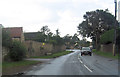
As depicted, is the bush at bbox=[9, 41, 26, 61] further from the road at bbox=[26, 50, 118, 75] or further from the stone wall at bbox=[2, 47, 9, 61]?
the road at bbox=[26, 50, 118, 75]

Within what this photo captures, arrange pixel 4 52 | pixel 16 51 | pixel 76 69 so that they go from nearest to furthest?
1. pixel 76 69
2. pixel 4 52
3. pixel 16 51

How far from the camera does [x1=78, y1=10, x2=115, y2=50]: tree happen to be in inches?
2124

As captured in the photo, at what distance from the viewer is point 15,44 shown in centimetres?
1872

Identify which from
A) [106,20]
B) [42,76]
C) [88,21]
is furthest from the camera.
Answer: [88,21]

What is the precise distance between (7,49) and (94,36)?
1790 inches

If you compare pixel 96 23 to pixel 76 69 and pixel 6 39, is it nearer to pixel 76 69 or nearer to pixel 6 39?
pixel 6 39

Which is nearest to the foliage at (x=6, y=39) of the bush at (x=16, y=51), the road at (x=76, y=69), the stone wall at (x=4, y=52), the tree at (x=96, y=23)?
the stone wall at (x=4, y=52)

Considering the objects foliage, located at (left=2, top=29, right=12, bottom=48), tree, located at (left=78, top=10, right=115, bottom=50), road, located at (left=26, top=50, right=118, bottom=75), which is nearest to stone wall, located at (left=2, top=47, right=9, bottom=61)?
foliage, located at (left=2, top=29, right=12, bottom=48)

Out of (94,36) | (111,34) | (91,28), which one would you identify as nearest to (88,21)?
(91,28)

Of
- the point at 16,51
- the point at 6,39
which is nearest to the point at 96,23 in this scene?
the point at 16,51

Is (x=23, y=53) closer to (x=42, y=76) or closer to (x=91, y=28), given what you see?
(x=42, y=76)

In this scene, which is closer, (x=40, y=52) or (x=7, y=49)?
(x=7, y=49)

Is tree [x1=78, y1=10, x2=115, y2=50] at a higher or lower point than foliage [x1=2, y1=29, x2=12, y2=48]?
higher

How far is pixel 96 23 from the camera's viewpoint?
54750mm
